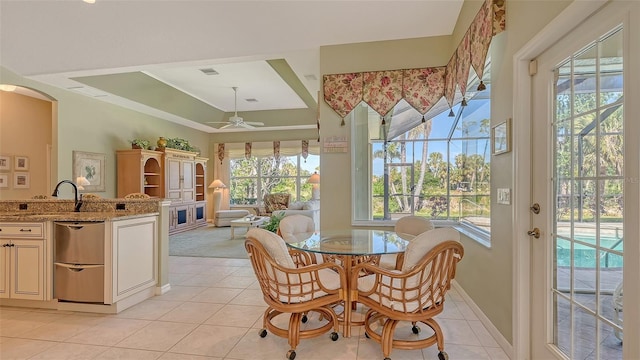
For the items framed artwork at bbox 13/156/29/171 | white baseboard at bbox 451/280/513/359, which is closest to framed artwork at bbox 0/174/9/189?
framed artwork at bbox 13/156/29/171

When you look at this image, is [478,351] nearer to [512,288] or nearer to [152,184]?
[512,288]

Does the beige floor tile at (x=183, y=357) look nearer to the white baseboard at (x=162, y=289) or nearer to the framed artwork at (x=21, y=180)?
the white baseboard at (x=162, y=289)

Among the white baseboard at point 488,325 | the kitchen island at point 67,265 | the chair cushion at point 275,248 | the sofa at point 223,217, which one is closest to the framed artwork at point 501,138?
the white baseboard at point 488,325

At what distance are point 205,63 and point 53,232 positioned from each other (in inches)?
101

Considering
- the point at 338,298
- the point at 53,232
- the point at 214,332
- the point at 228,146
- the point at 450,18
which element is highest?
the point at 450,18

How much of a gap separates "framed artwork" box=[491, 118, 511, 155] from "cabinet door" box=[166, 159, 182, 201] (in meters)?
6.81

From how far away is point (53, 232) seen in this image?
288cm

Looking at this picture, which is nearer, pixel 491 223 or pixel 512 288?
pixel 512 288

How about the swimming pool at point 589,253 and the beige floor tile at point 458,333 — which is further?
the beige floor tile at point 458,333

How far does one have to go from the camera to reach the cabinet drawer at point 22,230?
2.86 m

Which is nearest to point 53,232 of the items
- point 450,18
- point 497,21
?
point 497,21

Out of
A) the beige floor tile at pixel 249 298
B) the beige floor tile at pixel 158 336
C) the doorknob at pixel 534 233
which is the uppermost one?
the doorknob at pixel 534 233

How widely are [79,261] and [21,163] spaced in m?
4.30

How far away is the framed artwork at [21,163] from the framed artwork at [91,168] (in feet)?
3.43
